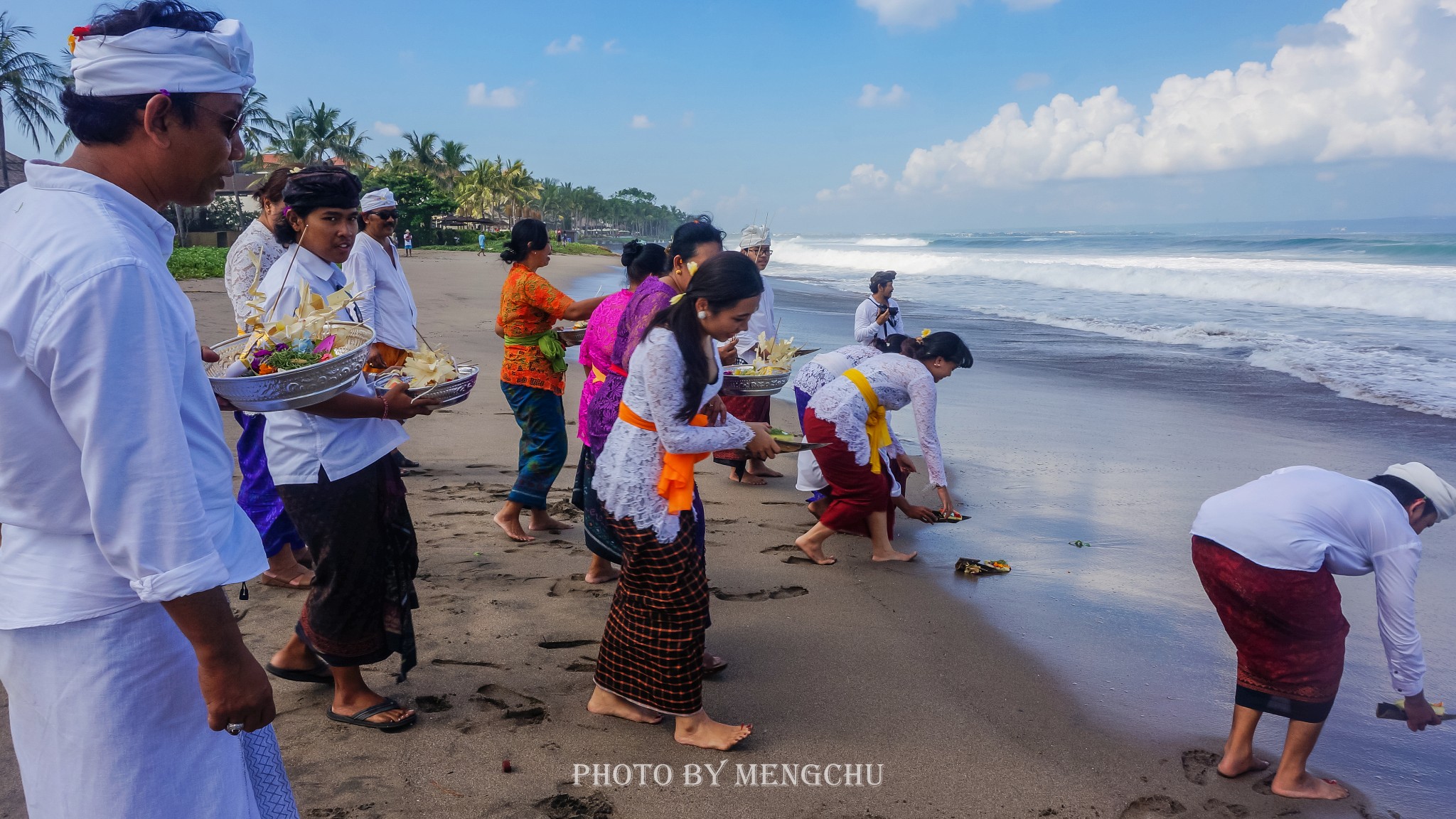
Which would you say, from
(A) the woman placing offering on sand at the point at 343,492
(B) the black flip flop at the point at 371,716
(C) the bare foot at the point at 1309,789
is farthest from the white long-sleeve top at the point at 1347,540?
(B) the black flip flop at the point at 371,716

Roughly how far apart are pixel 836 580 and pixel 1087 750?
1829mm

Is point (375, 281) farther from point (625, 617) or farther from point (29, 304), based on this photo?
point (29, 304)

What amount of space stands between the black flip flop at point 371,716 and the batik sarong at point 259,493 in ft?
5.04

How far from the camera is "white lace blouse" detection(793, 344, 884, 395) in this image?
5.65 m


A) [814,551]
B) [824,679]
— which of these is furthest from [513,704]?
[814,551]

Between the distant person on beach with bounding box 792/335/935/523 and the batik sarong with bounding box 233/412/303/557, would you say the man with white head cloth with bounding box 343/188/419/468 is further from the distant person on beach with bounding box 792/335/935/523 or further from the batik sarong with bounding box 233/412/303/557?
the distant person on beach with bounding box 792/335/935/523

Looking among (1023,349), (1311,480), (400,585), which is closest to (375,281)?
(400,585)

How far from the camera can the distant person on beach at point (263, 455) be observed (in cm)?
443

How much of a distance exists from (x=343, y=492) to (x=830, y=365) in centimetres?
345

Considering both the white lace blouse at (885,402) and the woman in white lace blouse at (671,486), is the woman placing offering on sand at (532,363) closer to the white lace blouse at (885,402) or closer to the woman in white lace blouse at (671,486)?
the white lace blouse at (885,402)

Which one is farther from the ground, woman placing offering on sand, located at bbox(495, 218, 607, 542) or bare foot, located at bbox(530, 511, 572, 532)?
woman placing offering on sand, located at bbox(495, 218, 607, 542)

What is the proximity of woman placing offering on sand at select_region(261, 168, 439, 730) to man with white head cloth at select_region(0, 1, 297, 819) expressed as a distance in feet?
4.69

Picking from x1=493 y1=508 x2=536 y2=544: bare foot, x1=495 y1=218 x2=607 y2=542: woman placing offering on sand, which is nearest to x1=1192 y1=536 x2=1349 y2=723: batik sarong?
x1=495 y1=218 x2=607 y2=542: woman placing offering on sand

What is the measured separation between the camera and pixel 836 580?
16.4ft
